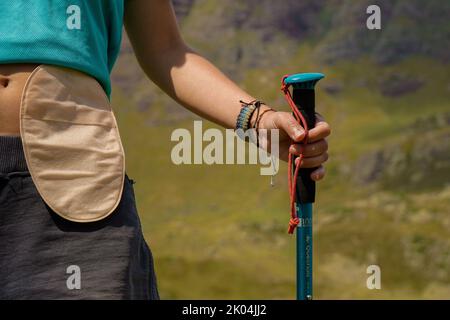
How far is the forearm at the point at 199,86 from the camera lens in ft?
12.5

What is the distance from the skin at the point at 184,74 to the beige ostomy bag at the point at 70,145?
1.84ft

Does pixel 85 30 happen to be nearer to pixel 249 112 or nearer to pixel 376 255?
pixel 249 112

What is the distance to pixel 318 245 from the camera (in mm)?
79500

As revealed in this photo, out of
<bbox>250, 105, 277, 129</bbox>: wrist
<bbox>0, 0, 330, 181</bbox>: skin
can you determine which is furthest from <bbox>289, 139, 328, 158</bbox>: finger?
<bbox>250, 105, 277, 129</bbox>: wrist

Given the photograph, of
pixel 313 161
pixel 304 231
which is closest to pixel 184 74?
pixel 313 161

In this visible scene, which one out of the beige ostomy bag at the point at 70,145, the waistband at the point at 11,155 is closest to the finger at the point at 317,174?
the beige ostomy bag at the point at 70,145

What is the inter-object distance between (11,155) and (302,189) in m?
1.25

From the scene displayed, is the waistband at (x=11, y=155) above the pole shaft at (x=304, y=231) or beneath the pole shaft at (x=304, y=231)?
above

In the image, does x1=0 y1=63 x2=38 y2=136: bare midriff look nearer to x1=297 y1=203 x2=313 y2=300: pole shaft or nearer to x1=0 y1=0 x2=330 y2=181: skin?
x1=0 y1=0 x2=330 y2=181: skin

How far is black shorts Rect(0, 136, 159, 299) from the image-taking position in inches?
124

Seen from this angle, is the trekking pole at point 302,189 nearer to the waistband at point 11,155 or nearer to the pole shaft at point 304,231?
the pole shaft at point 304,231

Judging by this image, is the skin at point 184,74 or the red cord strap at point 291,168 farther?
the skin at point 184,74

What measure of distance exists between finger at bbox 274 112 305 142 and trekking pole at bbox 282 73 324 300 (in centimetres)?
4
